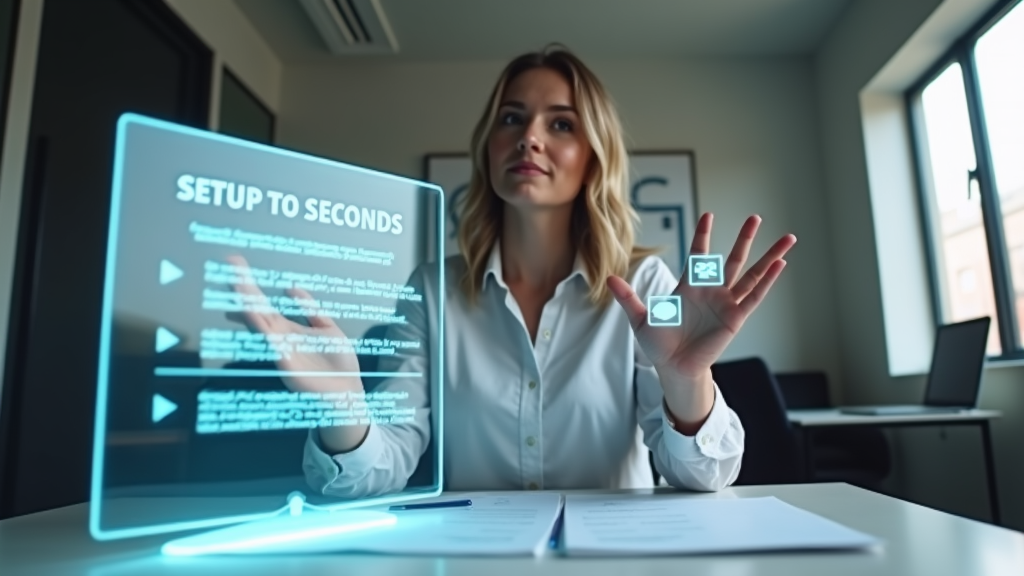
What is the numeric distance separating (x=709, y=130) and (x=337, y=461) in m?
3.39

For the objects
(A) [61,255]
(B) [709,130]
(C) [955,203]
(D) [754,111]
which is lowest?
(A) [61,255]

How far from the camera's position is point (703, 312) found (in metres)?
0.74

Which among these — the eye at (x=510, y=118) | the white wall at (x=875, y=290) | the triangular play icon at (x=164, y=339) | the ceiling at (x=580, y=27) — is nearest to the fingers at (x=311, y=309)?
the triangular play icon at (x=164, y=339)

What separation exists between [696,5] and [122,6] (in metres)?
2.43

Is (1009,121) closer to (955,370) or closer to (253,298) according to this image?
(955,370)

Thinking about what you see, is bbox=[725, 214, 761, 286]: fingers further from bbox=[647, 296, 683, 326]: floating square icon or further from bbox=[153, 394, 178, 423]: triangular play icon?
bbox=[153, 394, 178, 423]: triangular play icon

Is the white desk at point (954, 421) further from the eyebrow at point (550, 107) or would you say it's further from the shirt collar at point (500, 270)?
the eyebrow at point (550, 107)

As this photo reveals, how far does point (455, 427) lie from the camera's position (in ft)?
3.44

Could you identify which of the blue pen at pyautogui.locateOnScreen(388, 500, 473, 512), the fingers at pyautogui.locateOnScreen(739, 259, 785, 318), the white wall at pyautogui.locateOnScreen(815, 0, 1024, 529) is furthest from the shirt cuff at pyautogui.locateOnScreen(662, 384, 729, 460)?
the white wall at pyautogui.locateOnScreen(815, 0, 1024, 529)

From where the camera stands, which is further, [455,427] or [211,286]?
[455,427]

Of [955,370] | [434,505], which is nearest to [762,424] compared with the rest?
[955,370]

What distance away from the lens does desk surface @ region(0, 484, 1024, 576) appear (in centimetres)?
44

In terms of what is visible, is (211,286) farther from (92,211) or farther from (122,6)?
(122,6)

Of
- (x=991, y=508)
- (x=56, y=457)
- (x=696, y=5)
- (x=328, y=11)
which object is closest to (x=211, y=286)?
(x=56, y=457)
